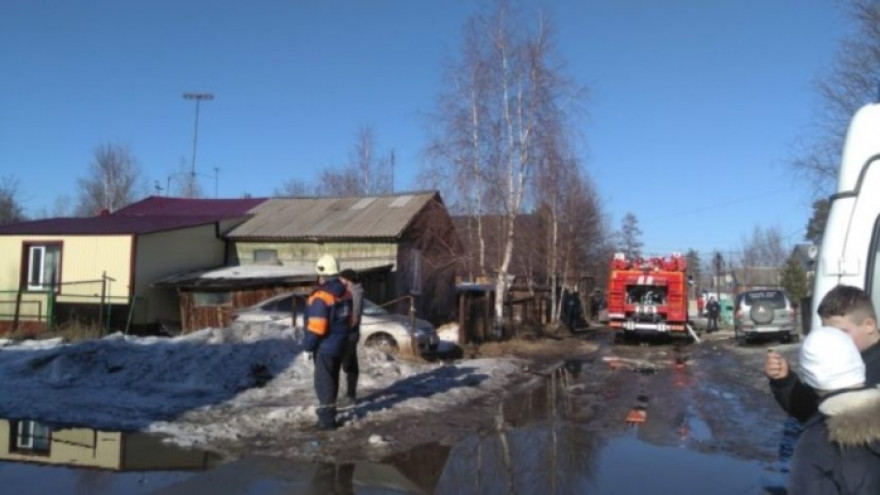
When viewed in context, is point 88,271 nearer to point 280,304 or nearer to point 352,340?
point 280,304

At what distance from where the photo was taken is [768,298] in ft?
87.5

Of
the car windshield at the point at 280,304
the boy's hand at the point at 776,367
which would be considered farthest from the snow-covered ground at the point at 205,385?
the boy's hand at the point at 776,367

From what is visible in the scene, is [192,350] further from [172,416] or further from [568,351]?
[568,351]

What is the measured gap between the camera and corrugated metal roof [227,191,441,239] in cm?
2783

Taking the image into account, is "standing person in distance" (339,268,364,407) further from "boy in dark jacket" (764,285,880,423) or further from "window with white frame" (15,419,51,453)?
"boy in dark jacket" (764,285,880,423)

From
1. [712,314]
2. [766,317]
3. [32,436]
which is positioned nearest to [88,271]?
[32,436]

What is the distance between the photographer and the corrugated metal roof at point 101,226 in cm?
2342

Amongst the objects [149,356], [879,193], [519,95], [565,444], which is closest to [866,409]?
[879,193]

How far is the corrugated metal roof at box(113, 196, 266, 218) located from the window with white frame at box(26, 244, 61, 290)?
909 cm

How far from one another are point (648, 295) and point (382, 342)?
1328 cm

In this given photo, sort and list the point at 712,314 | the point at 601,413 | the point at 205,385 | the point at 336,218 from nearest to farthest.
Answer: the point at 601,413
the point at 205,385
the point at 336,218
the point at 712,314

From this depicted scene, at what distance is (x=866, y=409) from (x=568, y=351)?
2023 centimetres

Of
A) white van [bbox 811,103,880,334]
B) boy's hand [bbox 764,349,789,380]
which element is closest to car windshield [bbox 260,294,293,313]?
white van [bbox 811,103,880,334]

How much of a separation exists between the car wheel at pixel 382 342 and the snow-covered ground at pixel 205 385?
194cm
